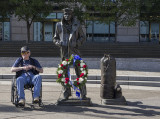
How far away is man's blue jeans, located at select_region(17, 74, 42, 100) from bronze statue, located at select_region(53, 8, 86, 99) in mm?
850

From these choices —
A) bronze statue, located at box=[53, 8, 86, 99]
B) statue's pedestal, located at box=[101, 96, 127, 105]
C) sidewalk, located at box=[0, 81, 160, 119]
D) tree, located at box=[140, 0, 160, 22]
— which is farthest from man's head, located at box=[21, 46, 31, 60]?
tree, located at box=[140, 0, 160, 22]

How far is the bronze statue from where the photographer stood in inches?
301

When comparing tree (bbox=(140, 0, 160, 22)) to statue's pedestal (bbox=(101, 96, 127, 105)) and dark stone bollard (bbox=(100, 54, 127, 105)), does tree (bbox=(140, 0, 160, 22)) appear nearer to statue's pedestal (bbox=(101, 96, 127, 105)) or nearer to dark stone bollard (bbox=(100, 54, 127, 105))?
dark stone bollard (bbox=(100, 54, 127, 105))

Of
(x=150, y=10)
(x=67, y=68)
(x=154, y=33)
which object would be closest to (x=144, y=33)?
(x=154, y=33)

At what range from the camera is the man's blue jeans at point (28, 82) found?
7.03 m

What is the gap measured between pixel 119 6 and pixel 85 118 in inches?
787

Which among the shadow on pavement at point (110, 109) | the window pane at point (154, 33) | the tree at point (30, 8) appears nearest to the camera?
the shadow on pavement at point (110, 109)

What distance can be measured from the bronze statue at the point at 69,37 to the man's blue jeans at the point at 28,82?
0.85 meters

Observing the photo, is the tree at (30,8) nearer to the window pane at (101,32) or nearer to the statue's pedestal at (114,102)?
the window pane at (101,32)

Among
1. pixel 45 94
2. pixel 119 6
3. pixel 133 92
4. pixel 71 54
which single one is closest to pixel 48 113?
pixel 71 54

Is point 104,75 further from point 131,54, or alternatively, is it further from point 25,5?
point 25,5

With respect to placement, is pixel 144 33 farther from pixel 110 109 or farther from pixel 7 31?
pixel 110 109

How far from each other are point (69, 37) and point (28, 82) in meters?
1.45

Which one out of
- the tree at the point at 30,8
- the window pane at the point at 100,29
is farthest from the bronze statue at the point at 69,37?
the window pane at the point at 100,29
